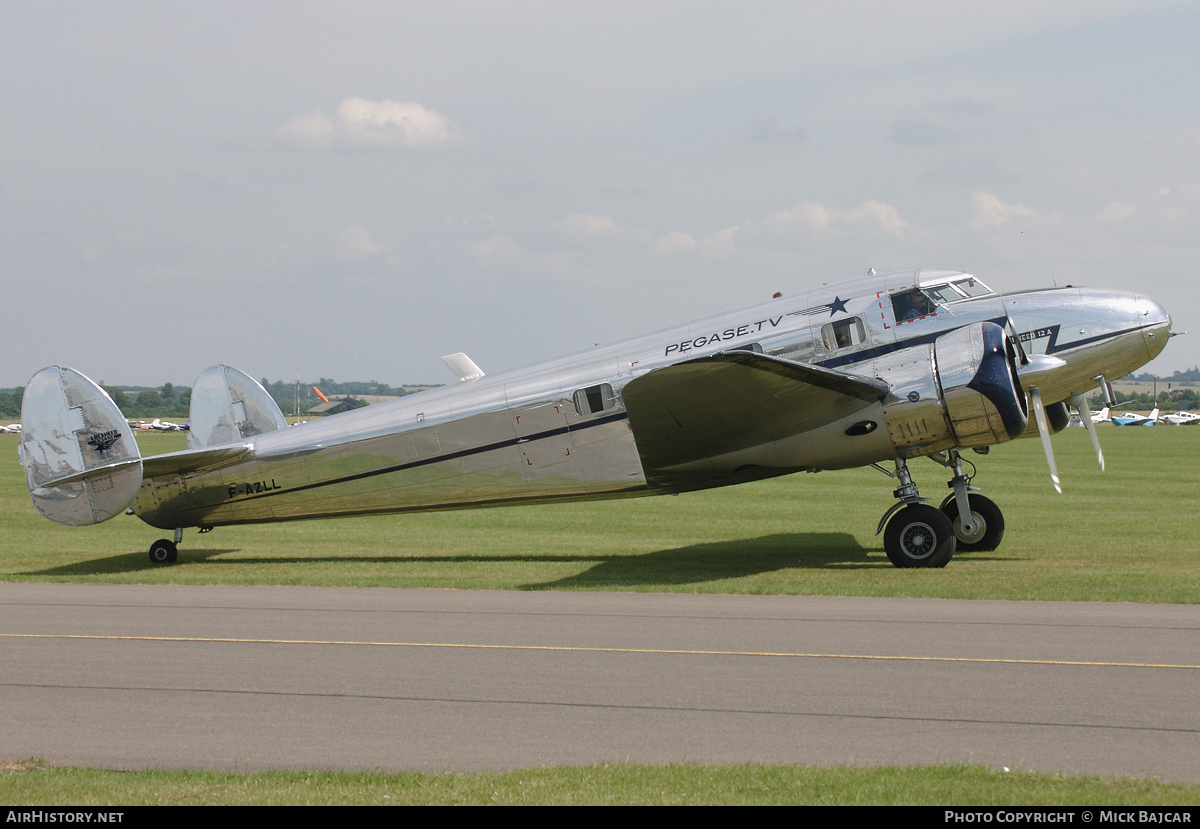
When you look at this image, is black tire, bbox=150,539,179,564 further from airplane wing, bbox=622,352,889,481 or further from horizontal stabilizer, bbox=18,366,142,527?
airplane wing, bbox=622,352,889,481

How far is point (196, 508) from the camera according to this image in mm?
16469

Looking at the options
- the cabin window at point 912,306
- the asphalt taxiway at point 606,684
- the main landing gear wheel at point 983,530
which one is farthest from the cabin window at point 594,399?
the main landing gear wheel at point 983,530

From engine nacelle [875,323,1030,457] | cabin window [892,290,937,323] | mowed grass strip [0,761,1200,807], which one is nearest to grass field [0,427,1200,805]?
mowed grass strip [0,761,1200,807]

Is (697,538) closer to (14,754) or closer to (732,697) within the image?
(732,697)

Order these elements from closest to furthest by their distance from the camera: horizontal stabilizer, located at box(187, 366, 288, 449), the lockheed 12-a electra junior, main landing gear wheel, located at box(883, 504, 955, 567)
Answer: the lockheed 12-a electra junior → main landing gear wheel, located at box(883, 504, 955, 567) → horizontal stabilizer, located at box(187, 366, 288, 449)

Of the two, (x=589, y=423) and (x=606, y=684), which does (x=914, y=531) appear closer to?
(x=589, y=423)

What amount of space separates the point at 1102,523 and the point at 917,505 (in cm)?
746

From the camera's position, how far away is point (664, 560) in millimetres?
15602

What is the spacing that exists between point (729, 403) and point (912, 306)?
2939mm

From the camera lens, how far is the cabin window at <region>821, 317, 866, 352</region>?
1375cm

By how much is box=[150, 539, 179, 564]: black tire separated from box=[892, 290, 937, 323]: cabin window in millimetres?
11794

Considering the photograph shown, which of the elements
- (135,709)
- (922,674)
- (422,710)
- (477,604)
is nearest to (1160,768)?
(922,674)

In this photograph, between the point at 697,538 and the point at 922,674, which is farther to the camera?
the point at 697,538
